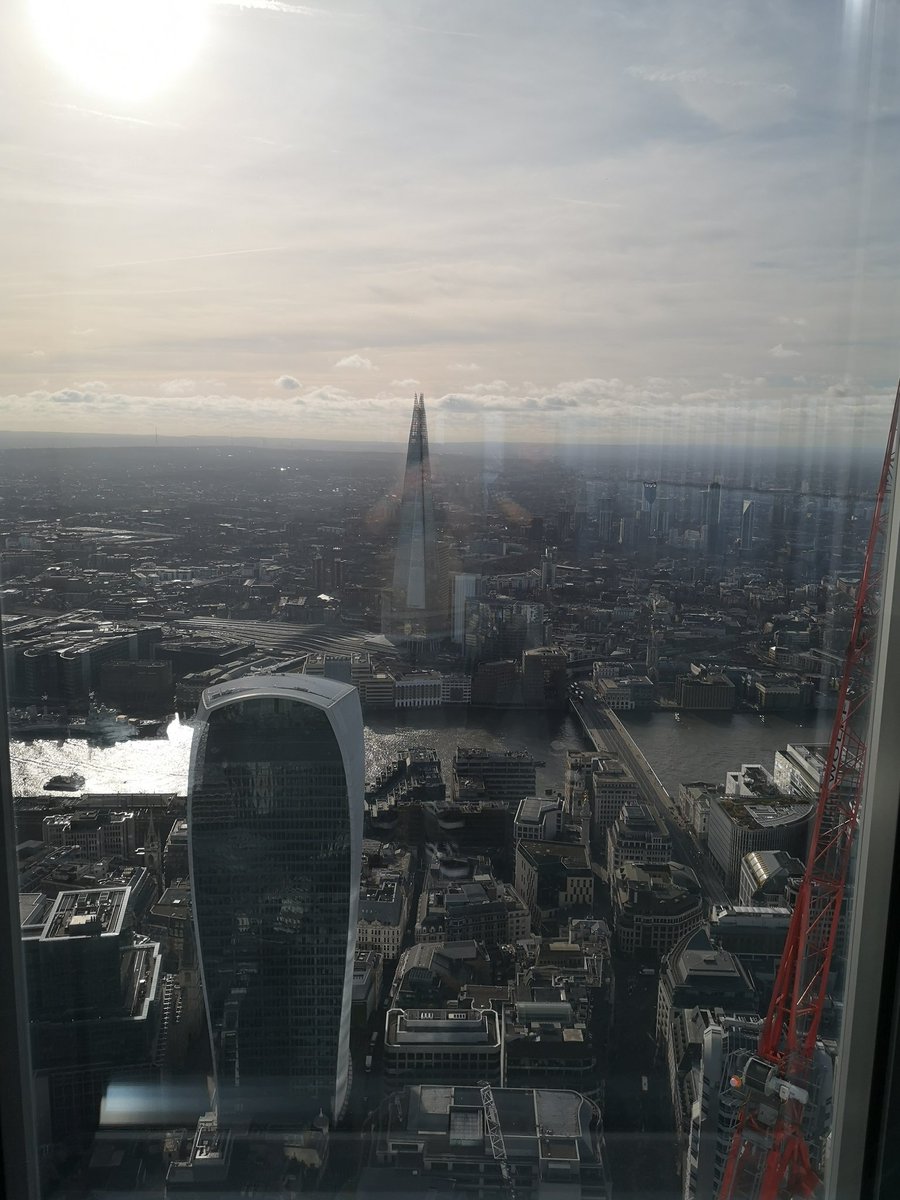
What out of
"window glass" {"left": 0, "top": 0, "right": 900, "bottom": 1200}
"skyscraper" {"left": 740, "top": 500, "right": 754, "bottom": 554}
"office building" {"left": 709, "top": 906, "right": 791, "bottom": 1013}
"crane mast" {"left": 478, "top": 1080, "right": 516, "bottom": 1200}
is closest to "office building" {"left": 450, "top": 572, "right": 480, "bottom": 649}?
"window glass" {"left": 0, "top": 0, "right": 900, "bottom": 1200}

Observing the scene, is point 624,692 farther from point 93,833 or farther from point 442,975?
point 93,833

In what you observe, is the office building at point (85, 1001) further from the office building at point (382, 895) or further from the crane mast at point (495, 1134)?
the crane mast at point (495, 1134)

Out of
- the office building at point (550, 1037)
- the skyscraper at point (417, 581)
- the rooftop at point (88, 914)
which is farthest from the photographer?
the skyscraper at point (417, 581)

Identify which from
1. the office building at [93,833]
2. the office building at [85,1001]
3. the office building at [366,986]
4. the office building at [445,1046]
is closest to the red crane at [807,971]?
the office building at [445,1046]

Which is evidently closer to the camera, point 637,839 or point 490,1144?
point 490,1144

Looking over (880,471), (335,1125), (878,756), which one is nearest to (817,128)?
(880,471)

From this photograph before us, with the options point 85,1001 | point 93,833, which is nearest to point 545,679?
point 93,833
